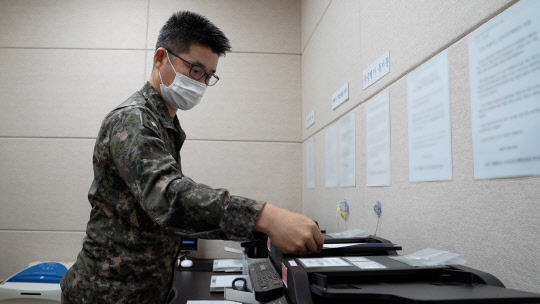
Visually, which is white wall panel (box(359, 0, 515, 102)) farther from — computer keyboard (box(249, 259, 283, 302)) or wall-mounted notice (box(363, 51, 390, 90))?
computer keyboard (box(249, 259, 283, 302))

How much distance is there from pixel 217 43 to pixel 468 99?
771 mm

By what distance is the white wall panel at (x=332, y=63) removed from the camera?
1437mm

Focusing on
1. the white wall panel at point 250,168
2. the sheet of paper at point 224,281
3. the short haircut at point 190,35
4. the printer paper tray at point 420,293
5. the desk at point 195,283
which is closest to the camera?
the printer paper tray at point 420,293

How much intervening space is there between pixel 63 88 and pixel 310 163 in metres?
1.92

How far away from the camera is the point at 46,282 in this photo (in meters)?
1.83

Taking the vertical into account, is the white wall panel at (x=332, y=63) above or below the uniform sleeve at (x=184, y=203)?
above

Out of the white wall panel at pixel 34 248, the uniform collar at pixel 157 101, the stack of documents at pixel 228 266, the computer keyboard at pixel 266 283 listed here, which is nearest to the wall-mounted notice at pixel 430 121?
the computer keyboard at pixel 266 283

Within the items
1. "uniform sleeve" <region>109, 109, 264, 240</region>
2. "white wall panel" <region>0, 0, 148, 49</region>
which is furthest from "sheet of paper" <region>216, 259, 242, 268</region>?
"white wall panel" <region>0, 0, 148, 49</region>

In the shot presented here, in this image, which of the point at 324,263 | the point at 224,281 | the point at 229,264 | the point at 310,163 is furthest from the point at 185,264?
the point at 324,263

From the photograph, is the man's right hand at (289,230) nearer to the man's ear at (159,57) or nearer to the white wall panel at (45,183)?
the man's ear at (159,57)

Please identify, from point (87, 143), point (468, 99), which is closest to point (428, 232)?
point (468, 99)

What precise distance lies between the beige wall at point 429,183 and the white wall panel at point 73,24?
5.30 ft

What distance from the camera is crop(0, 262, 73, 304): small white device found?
176 cm

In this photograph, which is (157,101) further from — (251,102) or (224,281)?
(251,102)
